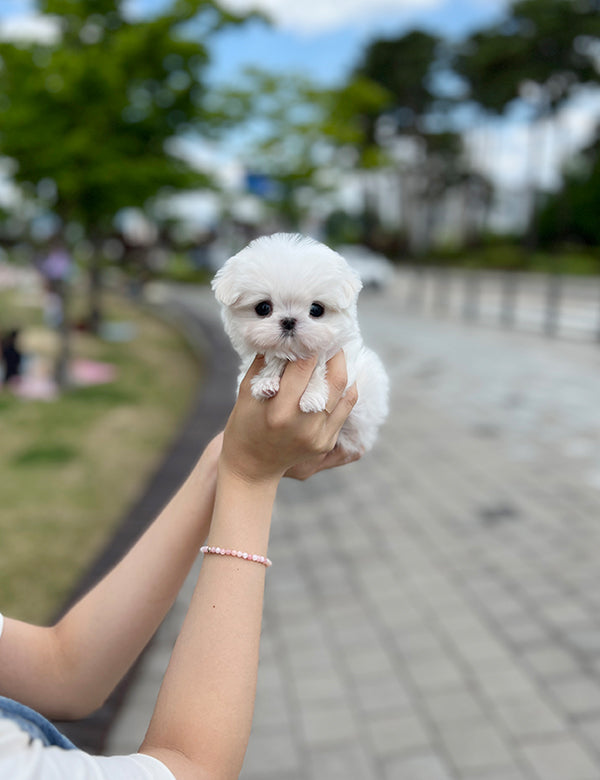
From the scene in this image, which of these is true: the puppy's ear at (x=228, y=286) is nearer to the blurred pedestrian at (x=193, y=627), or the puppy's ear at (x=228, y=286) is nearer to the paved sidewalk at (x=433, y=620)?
the blurred pedestrian at (x=193, y=627)

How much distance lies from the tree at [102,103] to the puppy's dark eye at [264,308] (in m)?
8.76

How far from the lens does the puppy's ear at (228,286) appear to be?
1483 mm

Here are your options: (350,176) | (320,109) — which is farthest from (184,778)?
(350,176)

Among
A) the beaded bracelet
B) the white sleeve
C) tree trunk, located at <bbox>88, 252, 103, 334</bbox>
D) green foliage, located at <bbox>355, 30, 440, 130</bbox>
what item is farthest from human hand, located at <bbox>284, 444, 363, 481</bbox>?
green foliage, located at <bbox>355, 30, 440, 130</bbox>

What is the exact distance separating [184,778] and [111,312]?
21.1m

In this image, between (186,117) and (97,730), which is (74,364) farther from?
(97,730)

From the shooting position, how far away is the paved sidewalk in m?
3.21

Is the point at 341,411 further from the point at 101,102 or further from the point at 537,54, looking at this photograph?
the point at 537,54

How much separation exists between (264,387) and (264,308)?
10.6 inches

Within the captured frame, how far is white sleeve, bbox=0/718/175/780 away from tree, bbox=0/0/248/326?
9.35 metres

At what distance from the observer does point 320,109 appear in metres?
27.7

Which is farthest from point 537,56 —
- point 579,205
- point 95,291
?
point 95,291

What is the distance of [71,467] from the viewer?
6.59 meters

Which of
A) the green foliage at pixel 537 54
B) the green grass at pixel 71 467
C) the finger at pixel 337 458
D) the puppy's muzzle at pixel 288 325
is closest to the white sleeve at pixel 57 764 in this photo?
the finger at pixel 337 458
